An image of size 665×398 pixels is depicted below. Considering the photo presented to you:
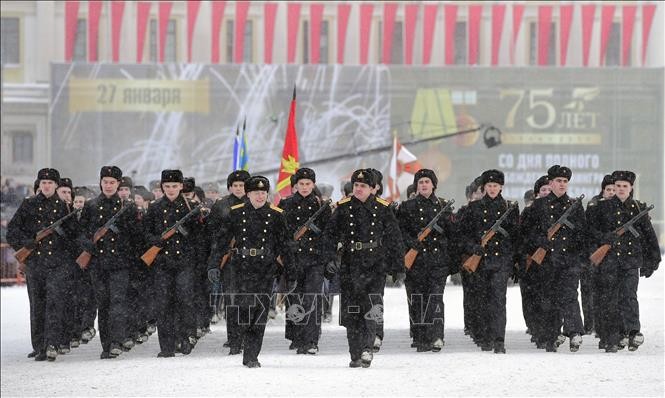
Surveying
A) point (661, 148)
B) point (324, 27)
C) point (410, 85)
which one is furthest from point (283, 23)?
point (661, 148)

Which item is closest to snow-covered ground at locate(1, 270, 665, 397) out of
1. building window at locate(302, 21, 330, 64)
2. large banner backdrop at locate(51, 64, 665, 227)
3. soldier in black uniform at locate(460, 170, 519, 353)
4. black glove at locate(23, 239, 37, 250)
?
soldier in black uniform at locate(460, 170, 519, 353)

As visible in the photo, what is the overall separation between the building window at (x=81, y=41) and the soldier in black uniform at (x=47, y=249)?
48.2 meters

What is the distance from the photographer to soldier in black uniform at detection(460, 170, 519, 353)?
47.3ft

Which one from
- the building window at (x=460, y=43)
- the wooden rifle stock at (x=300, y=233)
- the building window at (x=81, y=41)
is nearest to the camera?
the wooden rifle stock at (x=300, y=233)

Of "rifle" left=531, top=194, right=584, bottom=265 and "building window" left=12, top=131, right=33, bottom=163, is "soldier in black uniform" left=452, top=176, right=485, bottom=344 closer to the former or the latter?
"rifle" left=531, top=194, right=584, bottom=265

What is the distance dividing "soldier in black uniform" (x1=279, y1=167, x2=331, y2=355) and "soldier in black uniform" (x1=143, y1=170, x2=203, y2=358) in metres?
1.03

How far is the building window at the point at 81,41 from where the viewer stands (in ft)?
203

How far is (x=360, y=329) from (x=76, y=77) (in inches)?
1254

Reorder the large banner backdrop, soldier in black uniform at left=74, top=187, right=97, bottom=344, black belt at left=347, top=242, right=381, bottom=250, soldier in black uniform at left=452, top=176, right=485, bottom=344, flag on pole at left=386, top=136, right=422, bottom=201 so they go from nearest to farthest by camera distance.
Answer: black belt at left=347, top=242, right=381, bottom=250 → soldier in black uniform at left=452, top=176, right=485, bottom=344 → soldier in black uniform at left=74, top=187, right=97, bottom=344 → flag on pole at left=386, top=136, right=422, bottom=201 → the large banner backdrop

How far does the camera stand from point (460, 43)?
6412cm

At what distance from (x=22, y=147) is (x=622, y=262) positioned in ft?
149

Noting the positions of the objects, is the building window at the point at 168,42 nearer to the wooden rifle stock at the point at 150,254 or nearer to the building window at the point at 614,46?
the building window at the point at 614,46

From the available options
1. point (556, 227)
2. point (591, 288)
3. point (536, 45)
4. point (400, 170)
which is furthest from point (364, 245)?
point (536, 45)

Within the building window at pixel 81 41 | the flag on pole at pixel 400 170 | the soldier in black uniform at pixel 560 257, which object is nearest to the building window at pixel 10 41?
the building window at pixel 81 41
